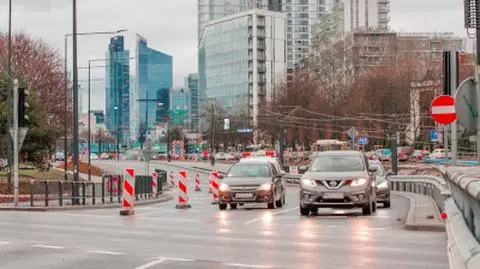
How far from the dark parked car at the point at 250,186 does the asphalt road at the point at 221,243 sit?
502 centimetres

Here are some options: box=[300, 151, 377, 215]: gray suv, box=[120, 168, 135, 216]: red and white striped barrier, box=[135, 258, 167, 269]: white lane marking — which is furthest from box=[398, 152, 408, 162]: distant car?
box=[135, 258, 167, 269]: white lane marking

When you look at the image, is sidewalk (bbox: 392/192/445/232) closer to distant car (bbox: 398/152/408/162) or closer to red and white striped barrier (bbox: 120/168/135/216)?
red and white striped barrier (bbox: 120/168/135/216)

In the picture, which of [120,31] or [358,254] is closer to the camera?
[358,254]

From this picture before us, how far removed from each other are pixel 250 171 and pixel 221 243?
14359 millimetres

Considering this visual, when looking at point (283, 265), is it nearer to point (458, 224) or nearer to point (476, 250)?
point (458, 224)

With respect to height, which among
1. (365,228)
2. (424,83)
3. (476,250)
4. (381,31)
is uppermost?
(381,31)

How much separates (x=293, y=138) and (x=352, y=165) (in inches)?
3137

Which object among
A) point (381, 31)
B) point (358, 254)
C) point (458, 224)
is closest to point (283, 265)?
point (358, 254)

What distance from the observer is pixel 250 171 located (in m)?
30.4

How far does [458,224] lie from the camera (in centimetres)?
853

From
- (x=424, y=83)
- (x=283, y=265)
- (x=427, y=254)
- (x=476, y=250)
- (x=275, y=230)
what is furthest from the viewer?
(x=424, y=83)

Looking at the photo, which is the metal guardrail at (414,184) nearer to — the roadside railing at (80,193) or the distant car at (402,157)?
the roadside railing at (80,193)

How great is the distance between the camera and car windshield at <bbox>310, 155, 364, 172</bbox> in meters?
25.0

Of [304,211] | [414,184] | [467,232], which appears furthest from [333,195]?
[414,184]
